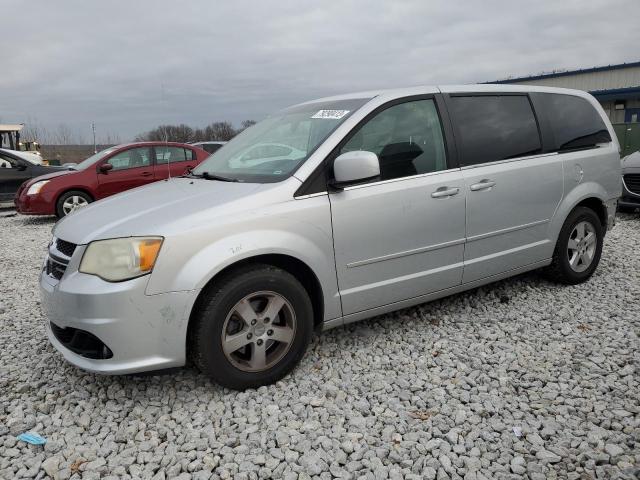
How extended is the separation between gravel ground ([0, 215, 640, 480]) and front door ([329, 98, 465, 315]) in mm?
476

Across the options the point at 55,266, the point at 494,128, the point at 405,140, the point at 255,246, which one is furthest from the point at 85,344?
the point at 494,128

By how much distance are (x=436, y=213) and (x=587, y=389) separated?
4.65ft

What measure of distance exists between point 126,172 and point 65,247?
Result: 24.0ft

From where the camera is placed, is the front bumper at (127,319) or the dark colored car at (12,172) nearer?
the front bumper at (127,319)

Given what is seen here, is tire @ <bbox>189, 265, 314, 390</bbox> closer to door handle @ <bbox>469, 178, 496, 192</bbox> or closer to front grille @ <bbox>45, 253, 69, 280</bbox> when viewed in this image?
front grille @ <bbox>45, 253, 69, 280</bbox>

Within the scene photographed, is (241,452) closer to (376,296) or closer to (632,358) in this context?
(376,296)

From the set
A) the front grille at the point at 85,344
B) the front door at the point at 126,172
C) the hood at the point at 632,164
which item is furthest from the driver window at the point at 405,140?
the front door at the point at 126,172

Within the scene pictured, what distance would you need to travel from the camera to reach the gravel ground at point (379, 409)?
2.38m

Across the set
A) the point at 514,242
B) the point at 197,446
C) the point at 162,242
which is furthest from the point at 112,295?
the point at 514,242

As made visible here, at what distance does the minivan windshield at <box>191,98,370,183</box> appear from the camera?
3.24 meters

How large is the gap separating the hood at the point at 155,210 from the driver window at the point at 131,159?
6.89 m

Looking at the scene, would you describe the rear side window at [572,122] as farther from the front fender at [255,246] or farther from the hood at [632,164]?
the hood at [632,164]

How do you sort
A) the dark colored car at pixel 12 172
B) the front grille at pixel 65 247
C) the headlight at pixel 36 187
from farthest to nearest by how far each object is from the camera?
the dark colored car at pixel 12 172 < the headlight at pixel 36 187 < the front grille at pixel 65 247

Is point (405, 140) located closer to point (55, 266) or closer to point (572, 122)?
point (572, 122)
